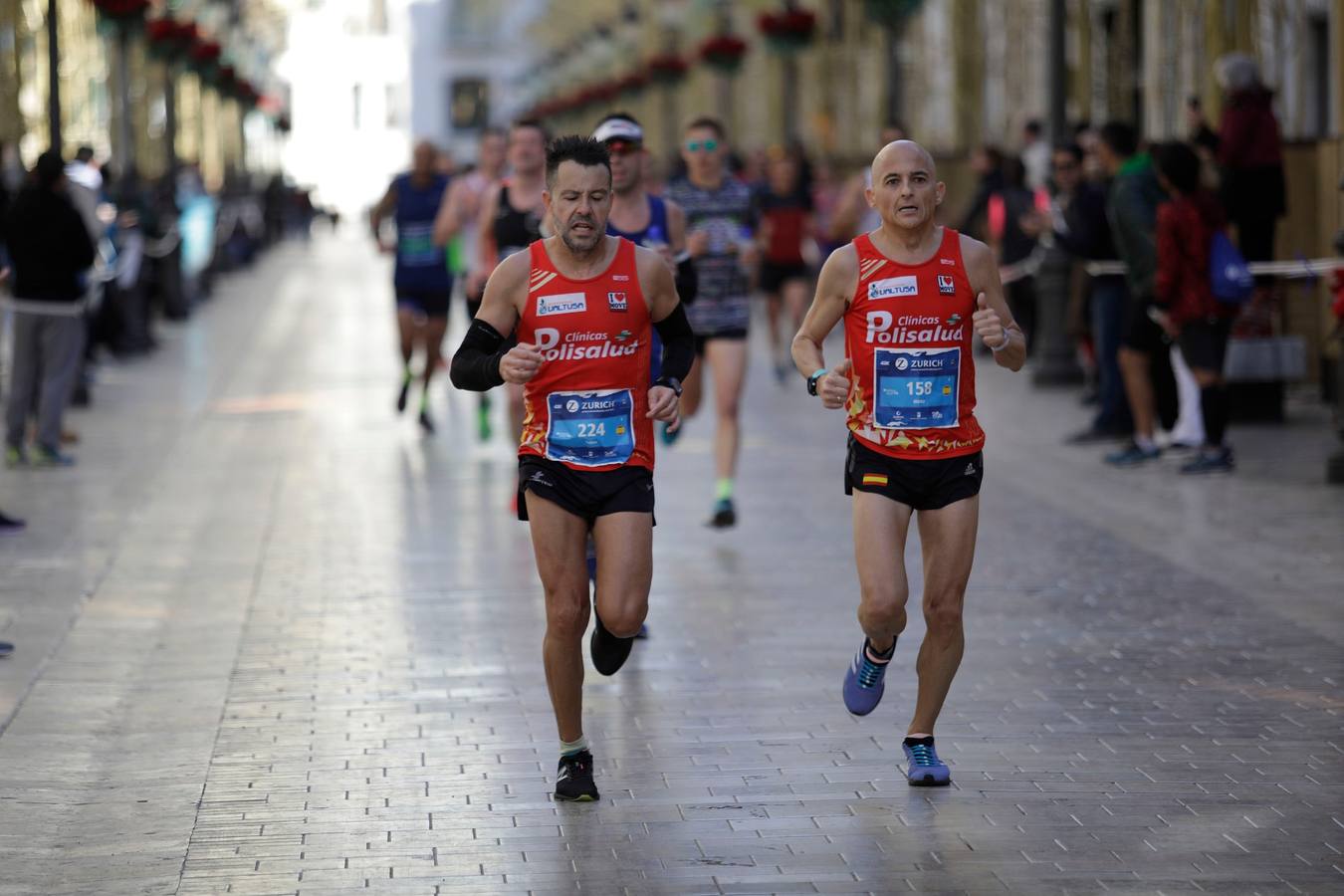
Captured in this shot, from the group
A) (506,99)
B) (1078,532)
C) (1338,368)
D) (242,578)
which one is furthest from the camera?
(506,99)

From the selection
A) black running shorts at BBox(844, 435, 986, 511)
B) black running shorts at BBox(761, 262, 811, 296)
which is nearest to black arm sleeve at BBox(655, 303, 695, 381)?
black running shorts at BBox(844, 435, 986, 511)

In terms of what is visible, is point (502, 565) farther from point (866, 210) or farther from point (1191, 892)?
point (866, 210)

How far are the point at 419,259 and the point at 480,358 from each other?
1011 cm

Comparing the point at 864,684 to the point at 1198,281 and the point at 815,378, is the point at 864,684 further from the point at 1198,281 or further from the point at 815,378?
the point at 1198,281

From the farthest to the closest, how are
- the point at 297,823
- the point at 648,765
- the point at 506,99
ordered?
the point at 506,99 → the point at 648,765 → the point at 297,823

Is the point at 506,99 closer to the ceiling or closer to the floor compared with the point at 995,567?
closer to the ceiling

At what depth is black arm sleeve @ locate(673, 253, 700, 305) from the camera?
967cm

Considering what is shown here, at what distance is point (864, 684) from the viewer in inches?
284

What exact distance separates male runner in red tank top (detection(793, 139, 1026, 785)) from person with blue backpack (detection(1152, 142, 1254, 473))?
7.13 m

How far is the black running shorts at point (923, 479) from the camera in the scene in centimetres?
690

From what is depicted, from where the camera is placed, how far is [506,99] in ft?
429

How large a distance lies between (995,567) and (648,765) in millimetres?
4076

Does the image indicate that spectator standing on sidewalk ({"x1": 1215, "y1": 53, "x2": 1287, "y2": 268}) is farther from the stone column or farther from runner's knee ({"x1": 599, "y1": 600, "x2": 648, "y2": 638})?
runner's knee ({"x1": 599, "y1": 600, "x2": 648, "y2": 638})

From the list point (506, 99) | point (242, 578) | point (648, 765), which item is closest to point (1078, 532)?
point (242, 578)
